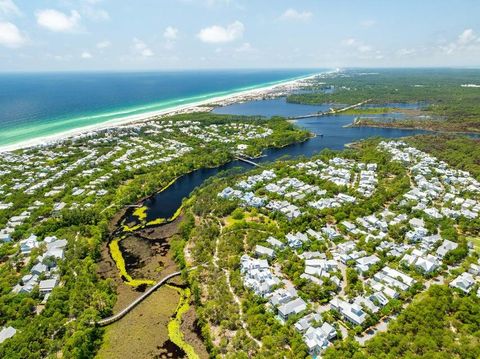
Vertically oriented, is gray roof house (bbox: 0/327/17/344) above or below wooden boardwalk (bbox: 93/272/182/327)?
above

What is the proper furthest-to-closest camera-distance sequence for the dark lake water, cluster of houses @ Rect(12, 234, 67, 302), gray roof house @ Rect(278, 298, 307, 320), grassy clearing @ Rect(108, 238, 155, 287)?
the dark lake water
grassy clearing @ Rect(108, 238, 155, 287)
cluster of houses @ Rect(12, 234, 67, 302)
gray roof house @ Rect(278, 298, 307, 320)

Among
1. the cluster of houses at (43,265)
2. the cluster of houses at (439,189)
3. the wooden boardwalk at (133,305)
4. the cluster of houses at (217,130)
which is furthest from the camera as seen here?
the cluster of houses at (217,130)

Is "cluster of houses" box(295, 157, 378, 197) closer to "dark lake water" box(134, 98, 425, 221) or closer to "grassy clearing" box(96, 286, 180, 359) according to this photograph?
"dark lake water" box(134, 98, 425, 221)

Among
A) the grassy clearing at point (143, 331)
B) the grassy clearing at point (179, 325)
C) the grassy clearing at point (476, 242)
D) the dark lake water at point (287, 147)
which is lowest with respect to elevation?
the dark lake water at point (287, 147)

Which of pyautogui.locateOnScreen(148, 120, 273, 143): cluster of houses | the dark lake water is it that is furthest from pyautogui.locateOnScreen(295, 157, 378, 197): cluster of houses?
pyautogui.locateOnScreen(148, 120, 273, 143): cluster of houses

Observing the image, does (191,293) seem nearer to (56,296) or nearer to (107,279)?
(107,279)

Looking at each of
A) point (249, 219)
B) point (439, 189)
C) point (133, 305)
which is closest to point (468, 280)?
point (249, 219)

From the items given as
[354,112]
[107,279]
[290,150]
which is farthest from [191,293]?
[354,112]

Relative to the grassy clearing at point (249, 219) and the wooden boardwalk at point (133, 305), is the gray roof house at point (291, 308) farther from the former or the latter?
the grassy clearing at point (249, 219)

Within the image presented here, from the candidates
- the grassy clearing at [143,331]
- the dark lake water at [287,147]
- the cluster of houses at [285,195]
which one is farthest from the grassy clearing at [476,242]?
the dark lake water at [287,147]
